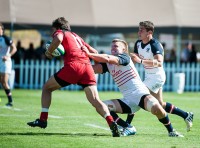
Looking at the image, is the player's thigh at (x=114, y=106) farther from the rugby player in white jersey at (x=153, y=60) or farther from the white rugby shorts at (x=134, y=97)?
the rugby player in white jersey at (x=153, y=60)

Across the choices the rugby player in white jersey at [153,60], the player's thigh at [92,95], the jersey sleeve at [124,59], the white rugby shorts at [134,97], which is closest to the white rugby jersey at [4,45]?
the rugby player in white jersey at [153,60]

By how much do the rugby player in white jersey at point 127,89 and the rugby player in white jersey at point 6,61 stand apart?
7.33 meters

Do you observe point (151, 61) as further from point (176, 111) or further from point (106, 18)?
point (106, 18)

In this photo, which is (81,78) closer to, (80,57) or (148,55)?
(80,57)

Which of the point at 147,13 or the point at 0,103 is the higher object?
the point at 147,13

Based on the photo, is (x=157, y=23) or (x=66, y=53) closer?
(x=66, y=53)

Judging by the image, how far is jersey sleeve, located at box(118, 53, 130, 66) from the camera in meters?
11.4

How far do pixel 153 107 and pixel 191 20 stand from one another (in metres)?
19.3

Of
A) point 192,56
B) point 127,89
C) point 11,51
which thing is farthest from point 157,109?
point 192,56

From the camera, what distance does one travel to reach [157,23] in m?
29.7

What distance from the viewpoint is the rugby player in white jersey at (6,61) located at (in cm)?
1897

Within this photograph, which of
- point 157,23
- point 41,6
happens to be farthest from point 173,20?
point 41,6

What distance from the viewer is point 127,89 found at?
11.8 metres

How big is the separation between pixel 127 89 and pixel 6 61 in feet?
26.5
